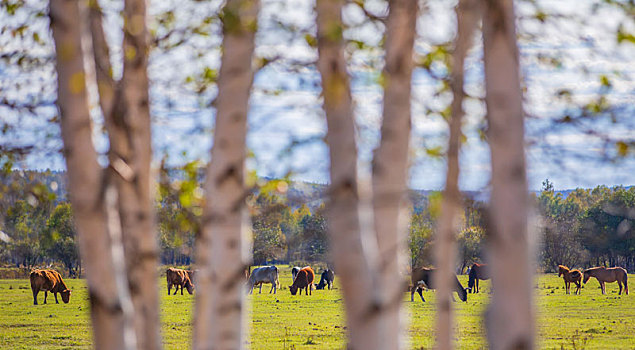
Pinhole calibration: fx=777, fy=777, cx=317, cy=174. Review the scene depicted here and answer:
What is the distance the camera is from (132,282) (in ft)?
17.4

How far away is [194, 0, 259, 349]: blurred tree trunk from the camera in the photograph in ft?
14.3

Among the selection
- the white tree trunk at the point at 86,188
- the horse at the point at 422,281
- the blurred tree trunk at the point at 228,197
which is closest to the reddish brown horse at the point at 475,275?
the horse at the point at 422,281

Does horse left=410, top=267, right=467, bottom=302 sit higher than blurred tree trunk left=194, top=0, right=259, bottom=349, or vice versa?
blurred tree trunk left=194, top=0, right=259, bottom=349

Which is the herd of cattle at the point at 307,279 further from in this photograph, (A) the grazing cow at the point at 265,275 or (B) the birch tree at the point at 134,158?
(B) the birch tree at the point at 134,158

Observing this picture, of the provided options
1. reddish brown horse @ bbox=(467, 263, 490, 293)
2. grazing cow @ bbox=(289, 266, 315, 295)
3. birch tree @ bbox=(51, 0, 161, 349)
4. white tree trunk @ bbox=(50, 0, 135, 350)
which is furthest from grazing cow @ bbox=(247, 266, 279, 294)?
white tree trunk @ bbox=(50, 0, 135, 350)

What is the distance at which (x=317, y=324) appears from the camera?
85.3 ft

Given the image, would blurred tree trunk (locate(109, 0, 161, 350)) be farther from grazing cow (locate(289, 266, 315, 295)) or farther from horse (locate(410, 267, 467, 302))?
grazing cow (locate(289, 266, 315, 295))

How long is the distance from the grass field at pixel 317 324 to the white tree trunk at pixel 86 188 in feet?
44.6

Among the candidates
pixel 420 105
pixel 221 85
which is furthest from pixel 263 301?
pixel 221 85

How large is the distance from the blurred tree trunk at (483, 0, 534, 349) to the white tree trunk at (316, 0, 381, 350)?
1.99ft

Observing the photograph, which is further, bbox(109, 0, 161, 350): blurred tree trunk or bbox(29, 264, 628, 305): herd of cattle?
bbox(29, 264, 628, 305): herd of cattle

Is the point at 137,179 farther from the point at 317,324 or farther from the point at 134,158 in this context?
the point at 317,324

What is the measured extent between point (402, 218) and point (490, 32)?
5.14ft

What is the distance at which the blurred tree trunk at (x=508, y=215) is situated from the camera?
3.57 meters
